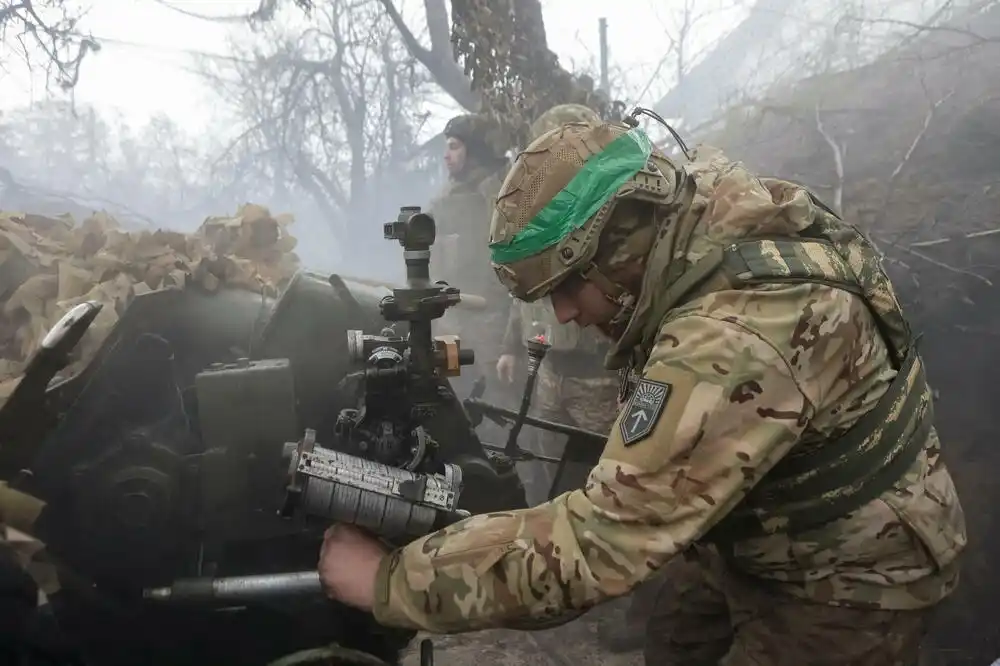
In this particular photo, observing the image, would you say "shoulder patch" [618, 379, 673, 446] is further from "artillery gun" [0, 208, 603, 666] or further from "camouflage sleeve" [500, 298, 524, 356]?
"camouflage sleeve" [500, 298, 524, 356]

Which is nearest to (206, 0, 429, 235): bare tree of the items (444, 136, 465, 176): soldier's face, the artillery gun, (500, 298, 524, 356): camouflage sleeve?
(444, 136, 465, 176): soldier's face

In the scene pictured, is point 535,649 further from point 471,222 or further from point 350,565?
point 471,222

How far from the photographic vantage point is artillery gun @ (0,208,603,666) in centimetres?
211

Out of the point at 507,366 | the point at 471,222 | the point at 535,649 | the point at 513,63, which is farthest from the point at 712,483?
the point at 471,222

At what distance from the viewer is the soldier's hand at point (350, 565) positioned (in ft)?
5.69

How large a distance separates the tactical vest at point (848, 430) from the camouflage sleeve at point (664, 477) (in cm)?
14

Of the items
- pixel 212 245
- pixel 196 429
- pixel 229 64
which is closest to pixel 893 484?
pixel 196 429

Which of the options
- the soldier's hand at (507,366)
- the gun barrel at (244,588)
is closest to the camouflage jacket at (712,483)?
the gun barrel at (244,588)

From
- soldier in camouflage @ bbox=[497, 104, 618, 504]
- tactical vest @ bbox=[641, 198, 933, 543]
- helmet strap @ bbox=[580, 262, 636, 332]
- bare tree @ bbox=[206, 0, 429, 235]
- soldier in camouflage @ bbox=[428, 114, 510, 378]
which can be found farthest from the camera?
bare tree @ bbox=[206, 0, 429, 235]

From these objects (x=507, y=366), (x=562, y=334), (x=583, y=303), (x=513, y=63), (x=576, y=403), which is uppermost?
(x=513, y=63)

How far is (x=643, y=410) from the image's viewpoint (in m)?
1.49

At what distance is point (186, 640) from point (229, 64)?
9303mm

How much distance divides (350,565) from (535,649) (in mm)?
2706

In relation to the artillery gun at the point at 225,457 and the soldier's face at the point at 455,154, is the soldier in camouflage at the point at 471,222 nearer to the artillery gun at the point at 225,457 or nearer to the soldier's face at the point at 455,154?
the soldier's face at the point at 455,154
